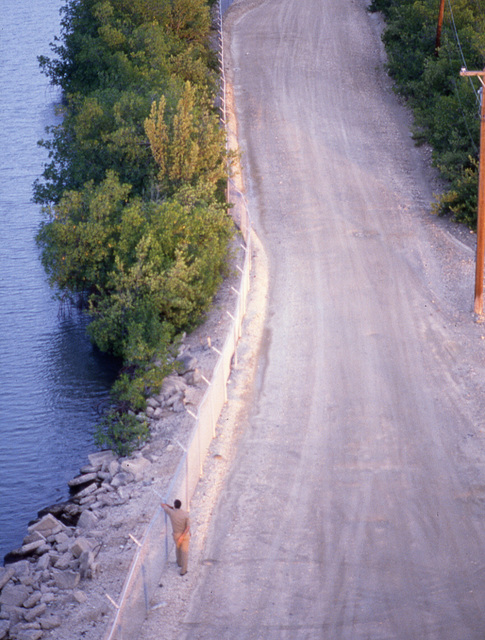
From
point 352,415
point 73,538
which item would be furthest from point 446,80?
point 73,538

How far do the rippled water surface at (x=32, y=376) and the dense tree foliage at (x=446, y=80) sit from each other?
14415mm

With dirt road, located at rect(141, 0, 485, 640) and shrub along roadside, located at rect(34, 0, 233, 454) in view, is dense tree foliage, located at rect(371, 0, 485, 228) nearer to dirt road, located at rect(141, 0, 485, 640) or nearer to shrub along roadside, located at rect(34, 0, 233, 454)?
dirt road, located at rect(141, 0, 485, 640)

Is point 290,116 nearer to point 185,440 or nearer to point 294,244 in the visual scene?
point 294,244

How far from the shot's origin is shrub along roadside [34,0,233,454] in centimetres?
2325

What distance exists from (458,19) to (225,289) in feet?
74.5

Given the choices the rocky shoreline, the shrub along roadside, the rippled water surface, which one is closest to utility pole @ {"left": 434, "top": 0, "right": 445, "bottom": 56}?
the shrub along roadside

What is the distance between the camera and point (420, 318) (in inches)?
915

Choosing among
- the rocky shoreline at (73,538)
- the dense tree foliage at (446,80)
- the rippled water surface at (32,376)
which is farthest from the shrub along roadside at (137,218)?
the dense tree foliage at (446,80)

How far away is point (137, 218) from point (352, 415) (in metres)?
9.92

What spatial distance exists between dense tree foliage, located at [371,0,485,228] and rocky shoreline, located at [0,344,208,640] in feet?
43.7

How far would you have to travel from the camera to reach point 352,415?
62.3ft

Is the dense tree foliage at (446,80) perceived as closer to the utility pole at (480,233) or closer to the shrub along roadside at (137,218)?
the utility pole at (480,233)

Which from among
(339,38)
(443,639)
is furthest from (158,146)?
(339,38)

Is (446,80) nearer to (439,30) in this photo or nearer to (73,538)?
(439,30)
